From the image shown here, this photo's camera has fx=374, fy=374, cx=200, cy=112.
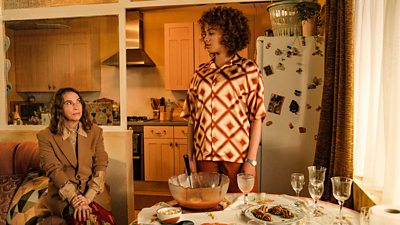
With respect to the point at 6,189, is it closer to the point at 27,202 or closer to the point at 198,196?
the point at 27,202

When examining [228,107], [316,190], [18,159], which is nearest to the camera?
[316,190]

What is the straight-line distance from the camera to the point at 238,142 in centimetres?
197

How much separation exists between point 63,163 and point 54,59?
1.44 meters

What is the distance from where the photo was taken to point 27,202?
2.37 metres

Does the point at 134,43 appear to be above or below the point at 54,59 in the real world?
above

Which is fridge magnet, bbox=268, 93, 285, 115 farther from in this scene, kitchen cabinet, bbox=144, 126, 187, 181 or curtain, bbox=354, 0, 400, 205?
kitchen cabinet, bbox=144, 126, 187, 181

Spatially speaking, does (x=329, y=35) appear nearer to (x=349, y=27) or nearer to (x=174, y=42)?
(x=349, y=27)

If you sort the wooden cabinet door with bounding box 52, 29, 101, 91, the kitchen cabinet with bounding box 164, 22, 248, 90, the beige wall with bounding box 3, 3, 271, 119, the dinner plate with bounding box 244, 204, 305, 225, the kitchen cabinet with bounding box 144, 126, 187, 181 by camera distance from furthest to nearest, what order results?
the beige wall with bounding box 3, 3, 271, 119 → the kitchen cabinet with bounding box 164, 22, 248, 90 → the kitchen cabinet with bounding box 144, 126, 187, 181 → the wooden cabinet door with bounding box 52, 29, 101, 91 → the dinner plate with bounding box 244, 204, 305, 225

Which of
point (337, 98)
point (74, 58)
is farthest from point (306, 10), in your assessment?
point (74, 58)

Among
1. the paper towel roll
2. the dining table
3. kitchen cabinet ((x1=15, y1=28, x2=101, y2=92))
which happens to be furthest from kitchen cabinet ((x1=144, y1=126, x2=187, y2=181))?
the paper towel roll

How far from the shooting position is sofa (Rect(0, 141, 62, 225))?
236 centimetres

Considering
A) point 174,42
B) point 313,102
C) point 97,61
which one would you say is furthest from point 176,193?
point 174,42

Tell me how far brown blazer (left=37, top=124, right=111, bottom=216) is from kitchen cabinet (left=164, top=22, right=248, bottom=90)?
2.55 meters

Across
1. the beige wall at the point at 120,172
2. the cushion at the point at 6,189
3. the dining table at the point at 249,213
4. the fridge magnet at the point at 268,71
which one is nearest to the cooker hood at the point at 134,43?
the beige wall at the point at 120,172
